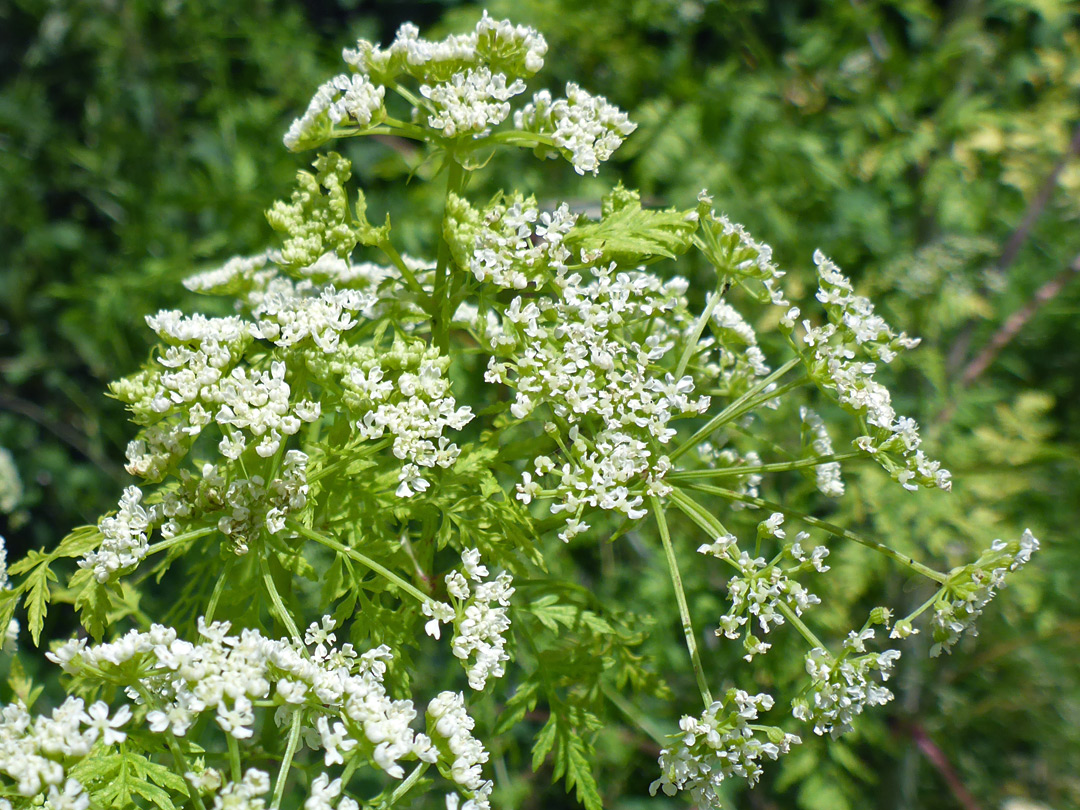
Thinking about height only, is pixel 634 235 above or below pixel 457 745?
above

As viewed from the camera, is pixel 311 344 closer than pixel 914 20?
Yes

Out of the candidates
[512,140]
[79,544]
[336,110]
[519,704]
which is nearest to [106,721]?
[79,544]

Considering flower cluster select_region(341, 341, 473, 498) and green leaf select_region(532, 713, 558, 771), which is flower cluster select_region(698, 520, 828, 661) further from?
flower cluster select_region(341, 341, 473, 498)

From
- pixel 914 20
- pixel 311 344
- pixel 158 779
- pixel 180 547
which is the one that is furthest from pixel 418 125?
pixel 914 20

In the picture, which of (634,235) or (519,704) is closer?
(634,235)

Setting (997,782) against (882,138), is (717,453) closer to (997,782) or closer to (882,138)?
(882,138)

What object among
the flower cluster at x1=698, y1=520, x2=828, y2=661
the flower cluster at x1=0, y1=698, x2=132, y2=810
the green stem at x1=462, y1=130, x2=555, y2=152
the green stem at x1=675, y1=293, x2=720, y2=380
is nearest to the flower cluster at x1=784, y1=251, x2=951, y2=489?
the green stem at x1=675, y1=293, x2=720, y2=380

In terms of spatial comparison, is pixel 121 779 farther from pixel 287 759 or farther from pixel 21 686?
pixel 21 686
